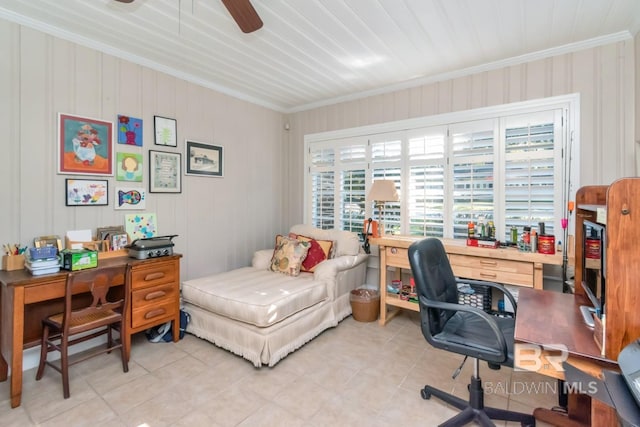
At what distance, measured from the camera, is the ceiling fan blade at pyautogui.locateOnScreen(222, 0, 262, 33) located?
5.23 feet

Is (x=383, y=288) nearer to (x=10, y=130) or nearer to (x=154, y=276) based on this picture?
(x=154, y=276)

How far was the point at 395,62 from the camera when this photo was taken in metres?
2.98

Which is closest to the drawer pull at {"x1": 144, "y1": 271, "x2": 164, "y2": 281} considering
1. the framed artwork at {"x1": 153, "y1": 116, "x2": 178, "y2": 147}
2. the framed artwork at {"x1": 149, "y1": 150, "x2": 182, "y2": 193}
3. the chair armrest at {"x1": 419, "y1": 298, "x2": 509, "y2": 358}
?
the framed artwork at {"x1": 149, "y1": 150, "x2": 182, "y2": 193}

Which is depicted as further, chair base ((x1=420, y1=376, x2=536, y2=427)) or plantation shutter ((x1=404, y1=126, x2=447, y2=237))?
plantation shutter ((x1=404, y1=126, x2=447, y2=237))

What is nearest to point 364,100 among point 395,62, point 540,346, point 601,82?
point 395,62

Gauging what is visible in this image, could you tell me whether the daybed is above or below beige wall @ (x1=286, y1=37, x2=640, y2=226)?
below

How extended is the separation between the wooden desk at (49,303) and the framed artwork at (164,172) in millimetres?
791

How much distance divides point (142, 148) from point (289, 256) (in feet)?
5.98

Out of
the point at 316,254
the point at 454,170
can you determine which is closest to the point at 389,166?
the point at 454,170

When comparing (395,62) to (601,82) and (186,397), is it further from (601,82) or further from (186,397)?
(186,397)

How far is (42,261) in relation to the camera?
211cm

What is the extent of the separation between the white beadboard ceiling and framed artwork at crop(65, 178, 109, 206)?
3.79ft

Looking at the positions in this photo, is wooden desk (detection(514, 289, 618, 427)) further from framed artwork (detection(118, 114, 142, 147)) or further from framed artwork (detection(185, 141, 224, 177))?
framed artwork (detection(118, 114, 142, 147))

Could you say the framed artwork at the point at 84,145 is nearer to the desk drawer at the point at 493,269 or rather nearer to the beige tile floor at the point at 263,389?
the beige tile floor at the point at 263,389
